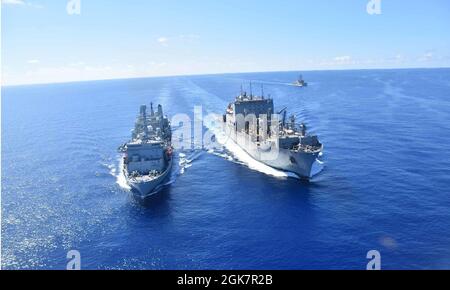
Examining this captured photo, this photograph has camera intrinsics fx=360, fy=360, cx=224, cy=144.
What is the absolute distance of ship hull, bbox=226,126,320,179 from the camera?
72.4 metres

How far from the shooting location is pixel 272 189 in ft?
228

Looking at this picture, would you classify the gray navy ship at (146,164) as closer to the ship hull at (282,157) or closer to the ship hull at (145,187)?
the ship hull at (145,187)

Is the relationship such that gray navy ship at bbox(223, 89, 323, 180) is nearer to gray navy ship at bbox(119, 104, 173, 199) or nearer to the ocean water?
the ocean water

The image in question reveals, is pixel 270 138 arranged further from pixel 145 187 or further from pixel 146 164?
pixel 145 187

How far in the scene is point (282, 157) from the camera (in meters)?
77.8

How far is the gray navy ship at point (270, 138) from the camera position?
73938 millimetres

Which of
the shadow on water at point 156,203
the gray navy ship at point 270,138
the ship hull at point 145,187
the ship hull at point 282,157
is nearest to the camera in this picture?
the shadow on water at point 156,203

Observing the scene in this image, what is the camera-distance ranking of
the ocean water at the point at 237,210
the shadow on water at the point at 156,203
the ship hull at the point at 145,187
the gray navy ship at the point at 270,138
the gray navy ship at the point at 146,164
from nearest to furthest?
the ocean water at the point at 237,210 < the shadow on water at the point at 156,203 < the ship hull at the point at 145,187 < the gray navy ship at the point at 146,164 < the gray navy ship at the point at 270,138

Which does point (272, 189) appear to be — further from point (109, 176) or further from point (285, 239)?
point (109, 176)

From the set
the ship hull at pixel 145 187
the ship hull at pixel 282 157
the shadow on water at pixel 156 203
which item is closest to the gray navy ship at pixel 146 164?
the ship hull at pixel 145 187

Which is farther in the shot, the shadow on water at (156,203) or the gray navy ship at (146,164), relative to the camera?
the gray navy ship at (146,164)

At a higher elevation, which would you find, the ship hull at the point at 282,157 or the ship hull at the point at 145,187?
the ship hull at the point at 282,157

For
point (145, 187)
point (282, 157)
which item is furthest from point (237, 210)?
point (282, 157)

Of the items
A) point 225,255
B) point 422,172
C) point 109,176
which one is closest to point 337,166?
Answer: point 422,172
